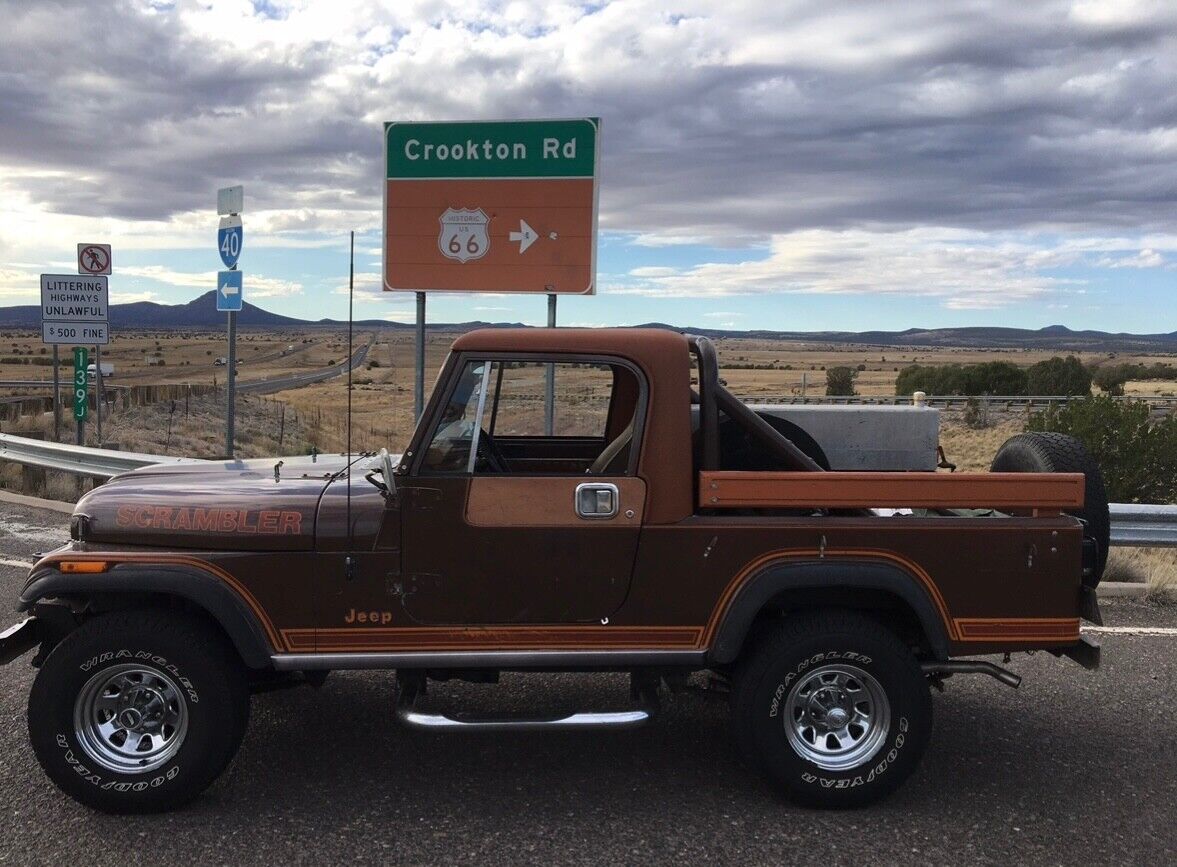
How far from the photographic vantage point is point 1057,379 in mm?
53031

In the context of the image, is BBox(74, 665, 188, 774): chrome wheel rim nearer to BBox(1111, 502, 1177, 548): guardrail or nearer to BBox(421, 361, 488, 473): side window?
BBox(421, 361, 488, 473): side window

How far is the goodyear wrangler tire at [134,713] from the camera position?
156 inches

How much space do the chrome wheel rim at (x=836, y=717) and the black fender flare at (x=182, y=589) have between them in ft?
6.72

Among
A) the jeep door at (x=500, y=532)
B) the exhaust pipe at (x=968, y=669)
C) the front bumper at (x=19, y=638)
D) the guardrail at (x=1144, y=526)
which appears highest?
the jeep door at (x=500, y=532)

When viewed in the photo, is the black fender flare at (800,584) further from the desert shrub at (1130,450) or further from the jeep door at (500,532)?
the desert shrub at (1130,450)

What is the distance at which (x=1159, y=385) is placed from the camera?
72.1 metres

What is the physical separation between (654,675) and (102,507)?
2.28 meters

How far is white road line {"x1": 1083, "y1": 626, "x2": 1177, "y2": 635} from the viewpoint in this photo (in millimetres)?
6547

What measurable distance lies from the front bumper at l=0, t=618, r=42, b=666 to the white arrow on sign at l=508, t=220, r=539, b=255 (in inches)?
272

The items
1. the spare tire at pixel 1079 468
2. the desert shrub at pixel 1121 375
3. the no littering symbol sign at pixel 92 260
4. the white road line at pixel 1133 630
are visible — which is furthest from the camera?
the desert shrub at pixel 1121 375

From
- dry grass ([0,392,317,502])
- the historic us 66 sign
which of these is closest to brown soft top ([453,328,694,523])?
the historic us 66 sign

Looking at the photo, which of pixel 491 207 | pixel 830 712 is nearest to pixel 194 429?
pixel 491 207

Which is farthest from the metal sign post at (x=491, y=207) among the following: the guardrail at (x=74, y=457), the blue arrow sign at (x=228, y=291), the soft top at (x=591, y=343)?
the soft top at (x=591, y=343)

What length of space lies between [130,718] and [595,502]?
1958 millimetres
